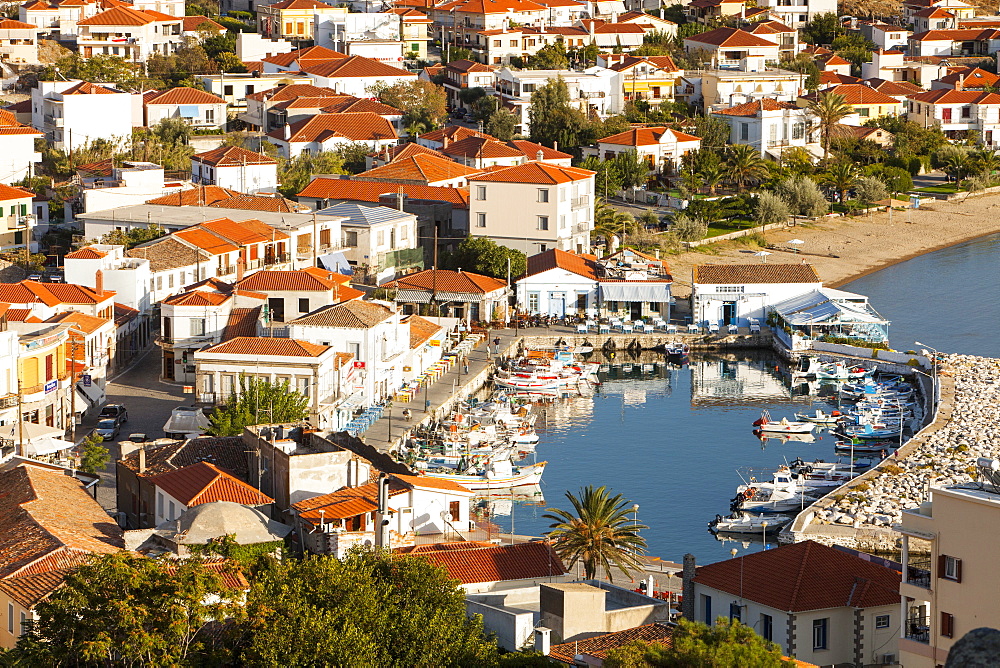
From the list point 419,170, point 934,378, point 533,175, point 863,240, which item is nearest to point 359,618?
point 934,378

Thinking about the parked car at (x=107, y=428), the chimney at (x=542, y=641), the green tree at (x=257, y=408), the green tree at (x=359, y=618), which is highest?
the green tree at (x=359, y=618)

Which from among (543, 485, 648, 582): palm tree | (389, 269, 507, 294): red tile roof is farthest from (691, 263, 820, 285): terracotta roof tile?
(543, 485, 648, 582): palm tree

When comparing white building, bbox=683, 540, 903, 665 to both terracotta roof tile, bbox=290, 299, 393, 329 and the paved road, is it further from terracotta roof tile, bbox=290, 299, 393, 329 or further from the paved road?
terracotta roof tile, bbox=290, 299, 393, 329

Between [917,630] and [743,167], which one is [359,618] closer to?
[917,630]

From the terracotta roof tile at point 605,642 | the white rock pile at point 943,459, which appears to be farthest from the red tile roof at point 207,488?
the white rock pile at point 943,459

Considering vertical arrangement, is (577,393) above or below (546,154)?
below

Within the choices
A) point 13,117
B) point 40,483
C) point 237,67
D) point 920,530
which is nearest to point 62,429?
point 40,483

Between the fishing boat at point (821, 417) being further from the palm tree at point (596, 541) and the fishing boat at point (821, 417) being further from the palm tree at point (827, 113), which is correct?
the palm tree at point (827, 113)

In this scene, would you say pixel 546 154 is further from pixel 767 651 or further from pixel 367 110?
pixel 767 651
